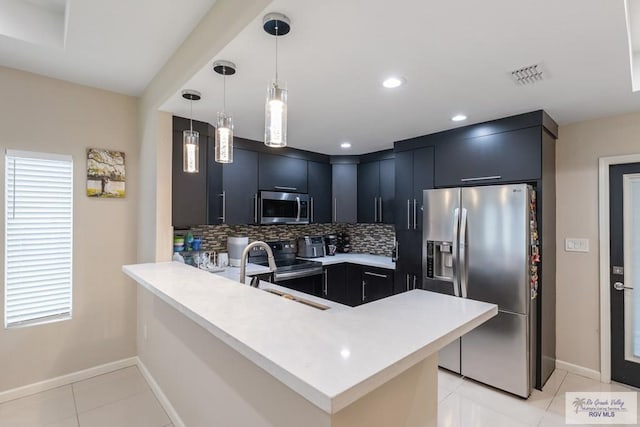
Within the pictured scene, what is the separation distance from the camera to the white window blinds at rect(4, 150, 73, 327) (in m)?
2.45

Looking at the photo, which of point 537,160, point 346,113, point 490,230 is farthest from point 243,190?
point 537,160

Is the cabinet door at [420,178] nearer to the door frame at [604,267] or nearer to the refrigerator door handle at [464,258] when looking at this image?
the refrigerator door handle at [464,258]

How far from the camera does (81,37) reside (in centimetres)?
197

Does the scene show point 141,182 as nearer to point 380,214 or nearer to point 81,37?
point 81,37

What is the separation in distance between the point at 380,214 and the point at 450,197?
1.35 meters

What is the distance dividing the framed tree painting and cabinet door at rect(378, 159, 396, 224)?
9.70ft

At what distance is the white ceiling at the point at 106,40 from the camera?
1.71 metres

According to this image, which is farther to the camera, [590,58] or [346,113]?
[346,113]

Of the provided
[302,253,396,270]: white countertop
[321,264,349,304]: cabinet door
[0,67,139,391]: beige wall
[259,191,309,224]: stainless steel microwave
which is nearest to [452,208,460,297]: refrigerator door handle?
[302,253,396,270]: white countertop

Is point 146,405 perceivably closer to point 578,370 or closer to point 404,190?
point 404,190

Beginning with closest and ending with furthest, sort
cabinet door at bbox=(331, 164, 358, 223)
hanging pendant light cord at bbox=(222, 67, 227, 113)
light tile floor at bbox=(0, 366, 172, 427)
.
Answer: hanging pendant light cord at bbox=(222, 67, 227, 113), light tile floor at bbox=(0, 366, 172, 427), cabinet door at bbox=(331, 164, 358, 223)

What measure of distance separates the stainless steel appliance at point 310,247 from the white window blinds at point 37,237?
2522 millimetres

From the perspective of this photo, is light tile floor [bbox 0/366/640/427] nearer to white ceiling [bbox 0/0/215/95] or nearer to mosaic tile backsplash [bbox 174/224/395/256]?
mosaic tile backsplash [bbox 174/224/395/256]
